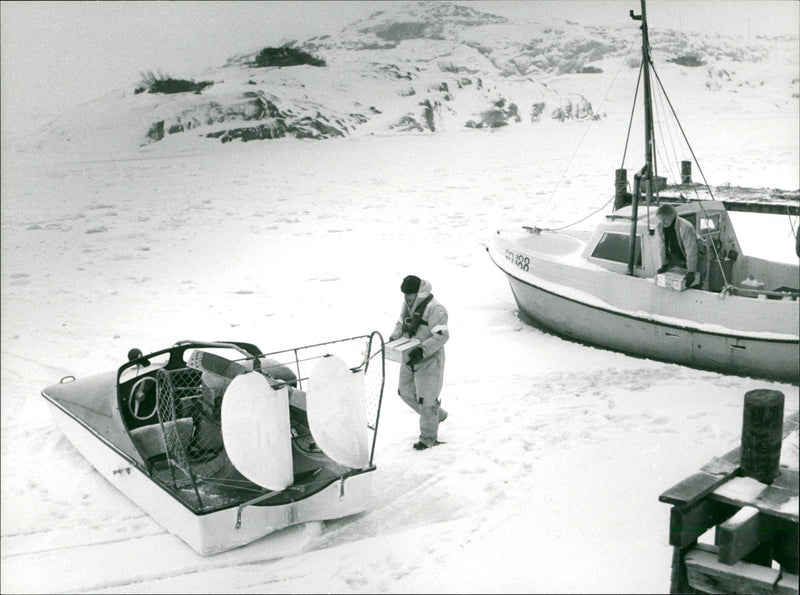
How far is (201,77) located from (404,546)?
4.85 m

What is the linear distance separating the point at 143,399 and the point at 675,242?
286 cm

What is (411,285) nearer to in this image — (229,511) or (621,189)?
(229,511)

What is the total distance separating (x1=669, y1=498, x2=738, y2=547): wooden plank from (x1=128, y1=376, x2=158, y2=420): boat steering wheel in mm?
2160

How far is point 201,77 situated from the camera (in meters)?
6.66

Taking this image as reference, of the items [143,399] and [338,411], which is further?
[143,399]

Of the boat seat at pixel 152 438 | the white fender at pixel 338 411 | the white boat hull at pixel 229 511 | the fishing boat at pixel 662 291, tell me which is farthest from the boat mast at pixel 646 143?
the boat seat at pixel 152 438

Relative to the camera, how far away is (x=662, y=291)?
4.46m

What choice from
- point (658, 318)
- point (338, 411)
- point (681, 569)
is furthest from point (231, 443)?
point (658, 318)

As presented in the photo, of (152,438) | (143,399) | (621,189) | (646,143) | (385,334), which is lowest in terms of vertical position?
(385,334)

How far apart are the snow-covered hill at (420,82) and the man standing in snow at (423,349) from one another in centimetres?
348

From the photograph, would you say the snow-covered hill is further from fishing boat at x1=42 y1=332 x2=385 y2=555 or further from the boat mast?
fishing boat at x1=42 y1=332 x2=385 y2=555

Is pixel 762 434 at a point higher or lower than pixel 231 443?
higher

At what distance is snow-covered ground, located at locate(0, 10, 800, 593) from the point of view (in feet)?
9.64

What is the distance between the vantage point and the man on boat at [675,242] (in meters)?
4.39
